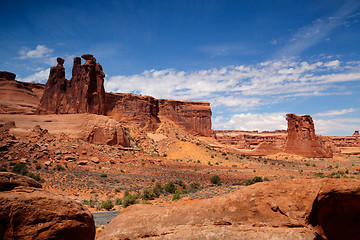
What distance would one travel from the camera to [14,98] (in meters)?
53.8

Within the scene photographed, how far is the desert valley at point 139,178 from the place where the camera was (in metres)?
3.63

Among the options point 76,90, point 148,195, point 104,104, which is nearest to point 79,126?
point 76,90

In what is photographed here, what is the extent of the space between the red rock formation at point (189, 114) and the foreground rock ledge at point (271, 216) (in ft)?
206

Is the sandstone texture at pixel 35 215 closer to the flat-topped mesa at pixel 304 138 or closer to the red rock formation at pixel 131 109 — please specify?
the red rock formation at pixel 131 109

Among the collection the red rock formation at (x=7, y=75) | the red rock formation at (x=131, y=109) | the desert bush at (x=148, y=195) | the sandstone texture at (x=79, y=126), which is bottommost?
the desert bush at (x=148, y=195)

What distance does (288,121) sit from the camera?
5562cm

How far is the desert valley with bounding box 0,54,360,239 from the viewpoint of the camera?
3.63m

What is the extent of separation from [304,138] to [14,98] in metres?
68.5

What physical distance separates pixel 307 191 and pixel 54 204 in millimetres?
4418

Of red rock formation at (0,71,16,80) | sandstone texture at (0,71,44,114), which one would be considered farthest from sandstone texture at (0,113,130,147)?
red rock formation at (0,71,16,80)

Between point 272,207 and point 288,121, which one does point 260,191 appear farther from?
point 288,121

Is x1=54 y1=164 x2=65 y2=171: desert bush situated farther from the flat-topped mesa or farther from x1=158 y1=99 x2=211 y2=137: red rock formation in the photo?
the flat-topped mesa

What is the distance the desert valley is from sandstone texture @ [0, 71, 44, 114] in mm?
259

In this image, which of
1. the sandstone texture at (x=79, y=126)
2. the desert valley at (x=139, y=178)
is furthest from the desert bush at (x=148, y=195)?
the sandstone texture at (x=79, y=126)
